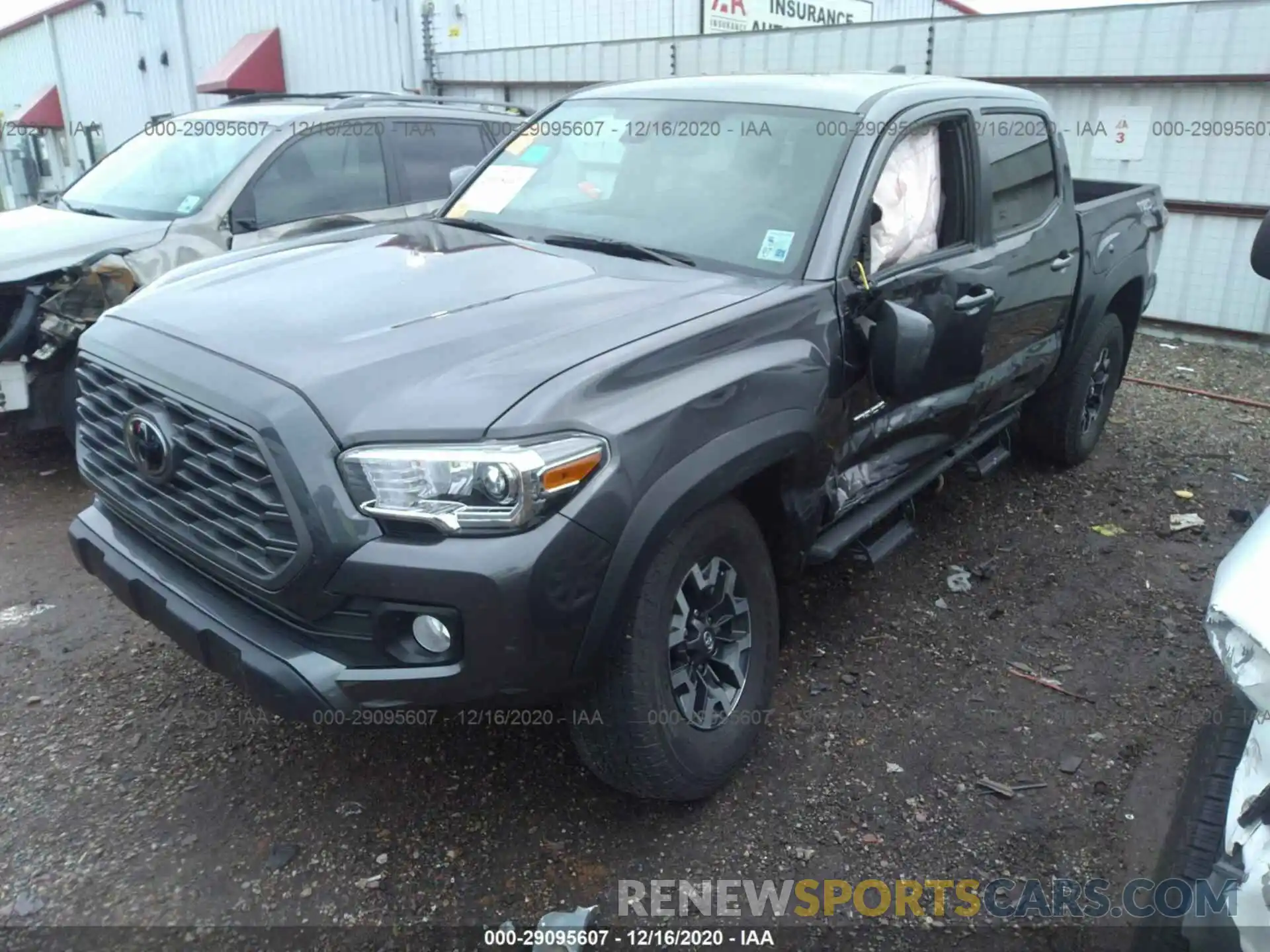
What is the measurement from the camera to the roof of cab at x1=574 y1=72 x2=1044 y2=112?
130 inches

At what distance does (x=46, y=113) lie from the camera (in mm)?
21719

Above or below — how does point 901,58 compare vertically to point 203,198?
above

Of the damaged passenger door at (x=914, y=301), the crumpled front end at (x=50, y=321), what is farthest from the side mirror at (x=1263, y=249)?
the crumpled front end at (x=50, y=321)

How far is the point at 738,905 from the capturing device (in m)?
2.44

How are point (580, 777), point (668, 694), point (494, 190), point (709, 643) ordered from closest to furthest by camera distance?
point (668, 694)
point (709, 643)
point (580, 777)
point (494, 190)

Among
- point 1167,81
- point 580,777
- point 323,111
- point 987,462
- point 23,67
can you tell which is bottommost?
point 580,777

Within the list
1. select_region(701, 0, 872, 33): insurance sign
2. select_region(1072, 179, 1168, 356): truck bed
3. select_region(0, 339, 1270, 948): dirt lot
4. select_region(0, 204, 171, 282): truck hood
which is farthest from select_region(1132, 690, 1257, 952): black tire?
select_region(701, 0, 872, 33): insurance sign

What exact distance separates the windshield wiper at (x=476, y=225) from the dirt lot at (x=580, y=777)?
1699mm

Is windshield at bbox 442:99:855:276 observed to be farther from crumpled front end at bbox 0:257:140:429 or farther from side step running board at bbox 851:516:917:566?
crumpled front end at bbox 0:257:140:429

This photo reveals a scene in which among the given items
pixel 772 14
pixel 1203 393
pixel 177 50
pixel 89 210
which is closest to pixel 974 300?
pixel 1203 393

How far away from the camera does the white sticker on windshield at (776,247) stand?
115 inches

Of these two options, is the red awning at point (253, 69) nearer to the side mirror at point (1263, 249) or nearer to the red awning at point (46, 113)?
the red awning at point (46, 113)

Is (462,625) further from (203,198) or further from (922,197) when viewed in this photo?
(203,198)

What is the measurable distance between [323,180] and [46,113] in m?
20.9
